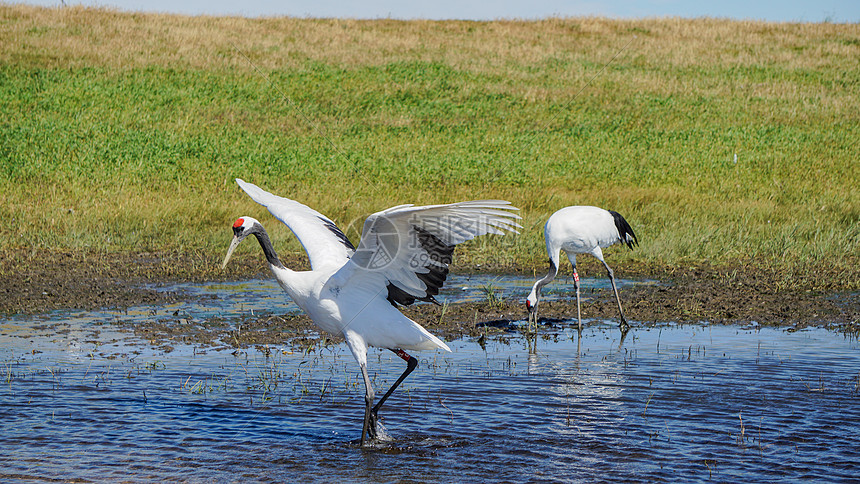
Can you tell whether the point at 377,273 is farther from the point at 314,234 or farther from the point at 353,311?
the point at 314,234

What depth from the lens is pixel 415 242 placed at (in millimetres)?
5617

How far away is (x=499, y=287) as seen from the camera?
1198cm

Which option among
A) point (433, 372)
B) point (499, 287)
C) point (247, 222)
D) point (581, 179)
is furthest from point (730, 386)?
point (581, 179)

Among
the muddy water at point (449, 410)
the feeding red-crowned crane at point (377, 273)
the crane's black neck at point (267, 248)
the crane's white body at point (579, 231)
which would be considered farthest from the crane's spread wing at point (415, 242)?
the crane's white body at point (579, 231)

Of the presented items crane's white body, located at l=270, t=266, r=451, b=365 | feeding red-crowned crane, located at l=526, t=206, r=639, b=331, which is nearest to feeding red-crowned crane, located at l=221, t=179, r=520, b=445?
crane's white body, located at l=270, t=266, r=451, b=365

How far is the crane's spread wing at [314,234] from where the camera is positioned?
6.79m

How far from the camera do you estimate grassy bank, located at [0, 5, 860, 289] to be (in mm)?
15523

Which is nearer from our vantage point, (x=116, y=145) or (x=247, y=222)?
(x=247, y=222)

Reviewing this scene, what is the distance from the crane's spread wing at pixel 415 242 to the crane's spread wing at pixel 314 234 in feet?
2.12

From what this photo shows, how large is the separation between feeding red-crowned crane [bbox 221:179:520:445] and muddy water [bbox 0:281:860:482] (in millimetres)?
565

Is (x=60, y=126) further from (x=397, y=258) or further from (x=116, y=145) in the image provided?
(x=397, y=258)

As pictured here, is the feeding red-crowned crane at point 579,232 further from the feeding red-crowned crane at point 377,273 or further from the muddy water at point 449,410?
the feeding red-crowned crane at point 377,273

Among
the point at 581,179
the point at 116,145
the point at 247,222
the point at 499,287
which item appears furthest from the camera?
the point at 116,145

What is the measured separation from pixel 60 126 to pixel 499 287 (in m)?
17.5
